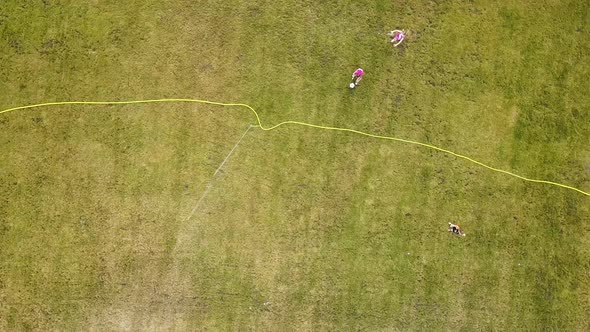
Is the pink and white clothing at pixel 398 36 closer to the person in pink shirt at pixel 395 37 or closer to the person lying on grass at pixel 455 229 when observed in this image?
the person in pink shirt at pixel 395 37

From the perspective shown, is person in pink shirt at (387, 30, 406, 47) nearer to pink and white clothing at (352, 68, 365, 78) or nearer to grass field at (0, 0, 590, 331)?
grass field at (0, 0, 590, 331)

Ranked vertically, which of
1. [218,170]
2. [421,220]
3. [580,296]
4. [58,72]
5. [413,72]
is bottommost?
[580,296]

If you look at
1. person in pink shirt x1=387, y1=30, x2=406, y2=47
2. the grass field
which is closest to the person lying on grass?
the grass field

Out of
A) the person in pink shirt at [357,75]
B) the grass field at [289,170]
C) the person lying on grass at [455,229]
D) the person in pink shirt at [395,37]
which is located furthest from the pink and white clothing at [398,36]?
the person lying on grass at [455,229]

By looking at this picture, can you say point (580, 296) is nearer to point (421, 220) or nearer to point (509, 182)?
point (509, 182)

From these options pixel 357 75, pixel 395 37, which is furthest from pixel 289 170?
pixel 395 37

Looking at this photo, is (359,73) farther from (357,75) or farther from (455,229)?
(455,229)

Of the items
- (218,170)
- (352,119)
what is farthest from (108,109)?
(352,119)
